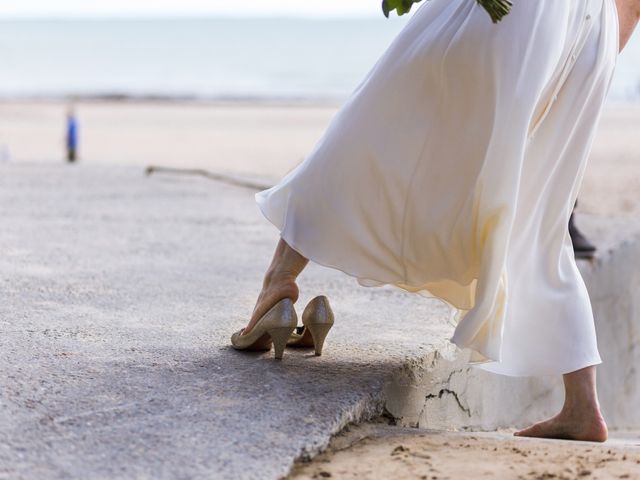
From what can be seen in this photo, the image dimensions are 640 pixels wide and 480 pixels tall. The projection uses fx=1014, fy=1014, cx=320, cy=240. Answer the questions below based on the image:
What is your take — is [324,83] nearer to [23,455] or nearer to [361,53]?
[361,53]

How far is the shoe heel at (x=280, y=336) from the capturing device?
240cm

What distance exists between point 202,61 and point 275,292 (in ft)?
179

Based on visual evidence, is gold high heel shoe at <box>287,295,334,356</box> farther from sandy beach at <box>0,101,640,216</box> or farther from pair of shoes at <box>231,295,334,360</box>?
sandy beach at <box>0,101,640,216</box>

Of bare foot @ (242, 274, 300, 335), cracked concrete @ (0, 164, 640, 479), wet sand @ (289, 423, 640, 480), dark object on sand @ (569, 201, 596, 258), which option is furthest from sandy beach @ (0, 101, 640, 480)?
dark object on sand @ (569, 201, 596, 258)

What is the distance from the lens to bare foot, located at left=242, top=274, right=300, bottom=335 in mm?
2436

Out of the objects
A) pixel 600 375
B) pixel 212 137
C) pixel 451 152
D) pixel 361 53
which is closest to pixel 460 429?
pixel 451 152

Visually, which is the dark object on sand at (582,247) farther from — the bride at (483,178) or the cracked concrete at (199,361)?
the bride at (483,178)

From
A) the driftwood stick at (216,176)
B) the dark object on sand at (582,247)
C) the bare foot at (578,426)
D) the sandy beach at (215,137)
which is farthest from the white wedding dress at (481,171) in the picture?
the sandy beach at (215,137)

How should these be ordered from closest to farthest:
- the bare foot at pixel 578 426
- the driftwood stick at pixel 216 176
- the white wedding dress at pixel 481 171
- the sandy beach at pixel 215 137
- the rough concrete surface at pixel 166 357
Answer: the rough concrete surface at pixel 166 357 < the white wedding dress at pixel 481 171 < the bare foot at pixel 578 426 < the driftwood stick at pixel 216 176 < the sandy beach at pixel 215 137

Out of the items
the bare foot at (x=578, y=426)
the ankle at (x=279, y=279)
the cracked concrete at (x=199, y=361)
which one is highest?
the ankle at (x=279, y=279)

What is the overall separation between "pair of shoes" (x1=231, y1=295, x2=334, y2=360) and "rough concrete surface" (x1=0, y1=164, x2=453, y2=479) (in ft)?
0.13

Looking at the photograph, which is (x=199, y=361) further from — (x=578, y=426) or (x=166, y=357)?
(x=578, y=426)

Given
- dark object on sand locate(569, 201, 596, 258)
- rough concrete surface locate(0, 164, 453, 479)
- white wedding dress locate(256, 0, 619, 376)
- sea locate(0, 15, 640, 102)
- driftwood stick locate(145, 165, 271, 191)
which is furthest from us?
sea locate(0, 15, 640, 102)

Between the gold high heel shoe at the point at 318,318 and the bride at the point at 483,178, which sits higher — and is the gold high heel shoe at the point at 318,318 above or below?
below
